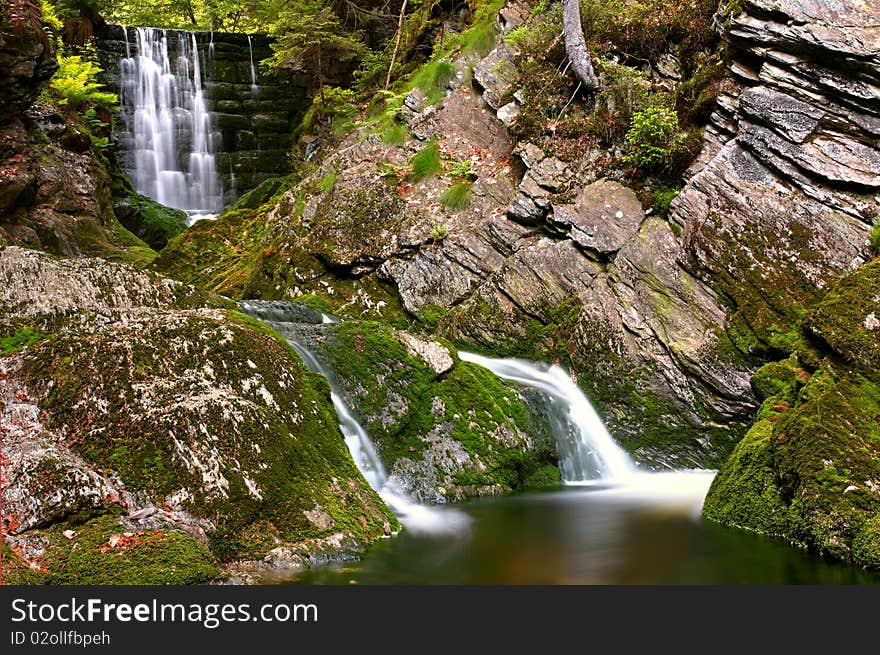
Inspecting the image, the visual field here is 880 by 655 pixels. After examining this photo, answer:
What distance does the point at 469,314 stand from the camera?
11078mm

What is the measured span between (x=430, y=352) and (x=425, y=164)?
5574mm

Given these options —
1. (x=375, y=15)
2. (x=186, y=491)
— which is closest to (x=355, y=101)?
(x=375, y=15)

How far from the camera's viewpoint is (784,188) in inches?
379

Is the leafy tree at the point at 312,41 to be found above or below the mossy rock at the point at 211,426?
above

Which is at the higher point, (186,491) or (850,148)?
(850,148)

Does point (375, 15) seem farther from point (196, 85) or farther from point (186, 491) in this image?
point (186, 491)

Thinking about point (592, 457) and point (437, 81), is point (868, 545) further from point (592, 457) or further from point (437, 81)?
point (437, 81)

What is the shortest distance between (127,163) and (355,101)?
6647 mm

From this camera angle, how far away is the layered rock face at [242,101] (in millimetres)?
20047

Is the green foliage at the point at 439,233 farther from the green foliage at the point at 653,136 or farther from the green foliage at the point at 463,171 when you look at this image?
the green foliage at the point at 653,136

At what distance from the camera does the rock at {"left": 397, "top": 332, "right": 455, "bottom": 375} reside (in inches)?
334

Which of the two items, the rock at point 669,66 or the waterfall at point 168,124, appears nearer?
the rock at point 669,66

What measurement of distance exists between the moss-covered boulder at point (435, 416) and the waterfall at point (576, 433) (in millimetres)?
285

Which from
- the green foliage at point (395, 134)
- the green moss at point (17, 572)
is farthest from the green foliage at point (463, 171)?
the green moss at point (17, 572)
